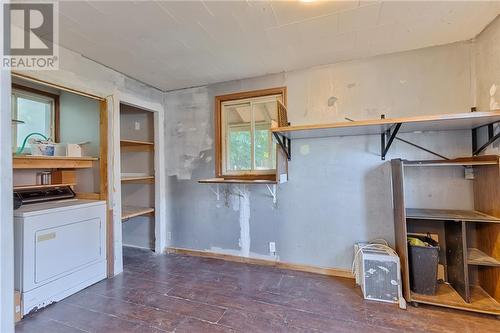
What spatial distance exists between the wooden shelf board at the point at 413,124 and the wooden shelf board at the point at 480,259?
3.51 ft

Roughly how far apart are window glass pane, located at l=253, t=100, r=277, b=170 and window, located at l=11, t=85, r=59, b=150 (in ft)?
8.21

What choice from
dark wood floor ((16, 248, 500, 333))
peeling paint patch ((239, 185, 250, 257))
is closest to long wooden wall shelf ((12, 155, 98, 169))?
dark wood floor ((16, 248, 500, 333))

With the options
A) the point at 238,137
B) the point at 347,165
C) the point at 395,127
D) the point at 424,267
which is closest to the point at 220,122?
the point at 238,137

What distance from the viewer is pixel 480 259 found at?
6.13ft

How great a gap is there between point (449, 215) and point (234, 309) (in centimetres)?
192

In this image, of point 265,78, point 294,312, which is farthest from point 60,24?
point 294,312

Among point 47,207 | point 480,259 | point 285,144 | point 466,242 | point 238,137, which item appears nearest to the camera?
point 480,259

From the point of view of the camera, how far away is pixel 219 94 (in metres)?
3.15

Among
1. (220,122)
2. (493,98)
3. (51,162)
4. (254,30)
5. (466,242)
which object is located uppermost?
(254,30)

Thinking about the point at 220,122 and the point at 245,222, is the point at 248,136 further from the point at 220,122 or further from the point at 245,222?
the point at 245,222

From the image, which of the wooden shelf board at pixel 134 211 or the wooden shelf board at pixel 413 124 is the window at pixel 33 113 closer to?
the wooden shelf board at pixel 134 211

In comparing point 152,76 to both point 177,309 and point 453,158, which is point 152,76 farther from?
point 453,158

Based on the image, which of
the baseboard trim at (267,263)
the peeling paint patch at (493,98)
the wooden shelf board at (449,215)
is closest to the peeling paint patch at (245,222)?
the baseboard trim at (267,263)

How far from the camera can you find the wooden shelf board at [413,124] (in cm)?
168
